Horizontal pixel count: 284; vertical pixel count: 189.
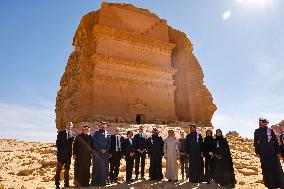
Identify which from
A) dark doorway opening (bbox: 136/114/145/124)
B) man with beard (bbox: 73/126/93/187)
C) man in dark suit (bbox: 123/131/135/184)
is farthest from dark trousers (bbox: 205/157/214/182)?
dark doorway opening (bbox: 136/114/145/124)

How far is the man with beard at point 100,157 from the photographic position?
8.30 m

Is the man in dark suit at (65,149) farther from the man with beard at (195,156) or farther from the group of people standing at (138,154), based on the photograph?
the man with beard at (195,156)

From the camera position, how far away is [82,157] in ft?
26.9

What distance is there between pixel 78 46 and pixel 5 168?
60.9ft

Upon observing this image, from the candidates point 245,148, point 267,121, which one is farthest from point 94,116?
point 267,121

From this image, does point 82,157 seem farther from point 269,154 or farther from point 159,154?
point 269,154

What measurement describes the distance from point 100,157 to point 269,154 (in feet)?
16.4

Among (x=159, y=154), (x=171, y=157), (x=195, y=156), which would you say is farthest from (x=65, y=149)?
(x=195, y=156)

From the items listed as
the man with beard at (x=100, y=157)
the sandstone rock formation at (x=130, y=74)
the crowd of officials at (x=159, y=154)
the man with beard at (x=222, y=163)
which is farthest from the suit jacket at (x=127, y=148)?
the sandstone rock formation at (x=130, y=74)

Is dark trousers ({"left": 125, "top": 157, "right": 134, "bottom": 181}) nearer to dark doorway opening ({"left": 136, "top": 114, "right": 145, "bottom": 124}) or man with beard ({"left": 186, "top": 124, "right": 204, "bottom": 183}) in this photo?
man with beard ({"left": 186, "top": 124, "right": 204, "bottom": 183})

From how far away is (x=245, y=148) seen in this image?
19.3 metres

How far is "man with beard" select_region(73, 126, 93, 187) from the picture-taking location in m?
8.05

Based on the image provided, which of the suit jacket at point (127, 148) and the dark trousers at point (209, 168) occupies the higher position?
the suit jacket at point (127, 148)

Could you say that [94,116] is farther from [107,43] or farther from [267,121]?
[267,121]
